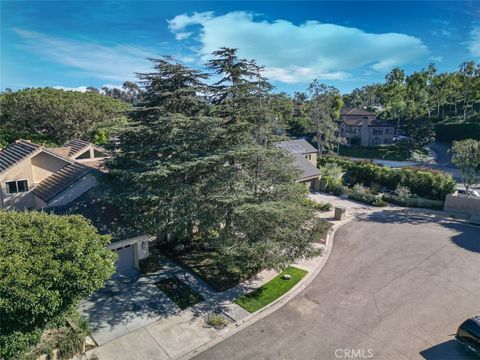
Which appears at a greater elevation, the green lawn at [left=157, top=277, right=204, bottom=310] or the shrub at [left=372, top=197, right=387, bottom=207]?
the shrub at [left=372, top=197, right=387, bottom=207]

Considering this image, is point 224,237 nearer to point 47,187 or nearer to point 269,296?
point 269,296

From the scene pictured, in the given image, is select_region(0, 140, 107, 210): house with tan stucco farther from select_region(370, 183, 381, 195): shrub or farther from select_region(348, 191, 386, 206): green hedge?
select_region(370, 183, 381, 195): shrub

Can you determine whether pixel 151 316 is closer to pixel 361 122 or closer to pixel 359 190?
pixel 359 190

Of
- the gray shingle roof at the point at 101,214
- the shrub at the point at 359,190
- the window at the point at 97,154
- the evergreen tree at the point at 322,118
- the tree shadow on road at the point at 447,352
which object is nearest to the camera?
the tree shadow on road at the point at 447,352

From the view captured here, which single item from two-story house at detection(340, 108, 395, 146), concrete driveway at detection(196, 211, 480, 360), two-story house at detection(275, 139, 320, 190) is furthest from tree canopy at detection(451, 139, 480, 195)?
two-story house at detection(340, 108, 395, 146)

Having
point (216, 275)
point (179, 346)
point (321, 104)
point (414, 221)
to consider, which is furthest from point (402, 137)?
point (179, 346)

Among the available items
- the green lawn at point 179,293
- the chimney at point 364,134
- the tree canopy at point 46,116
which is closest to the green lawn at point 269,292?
the green lawn at point 179,293

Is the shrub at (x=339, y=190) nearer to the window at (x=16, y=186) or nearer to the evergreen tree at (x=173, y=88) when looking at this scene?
the evergreen tree at (x=173, y=88)
